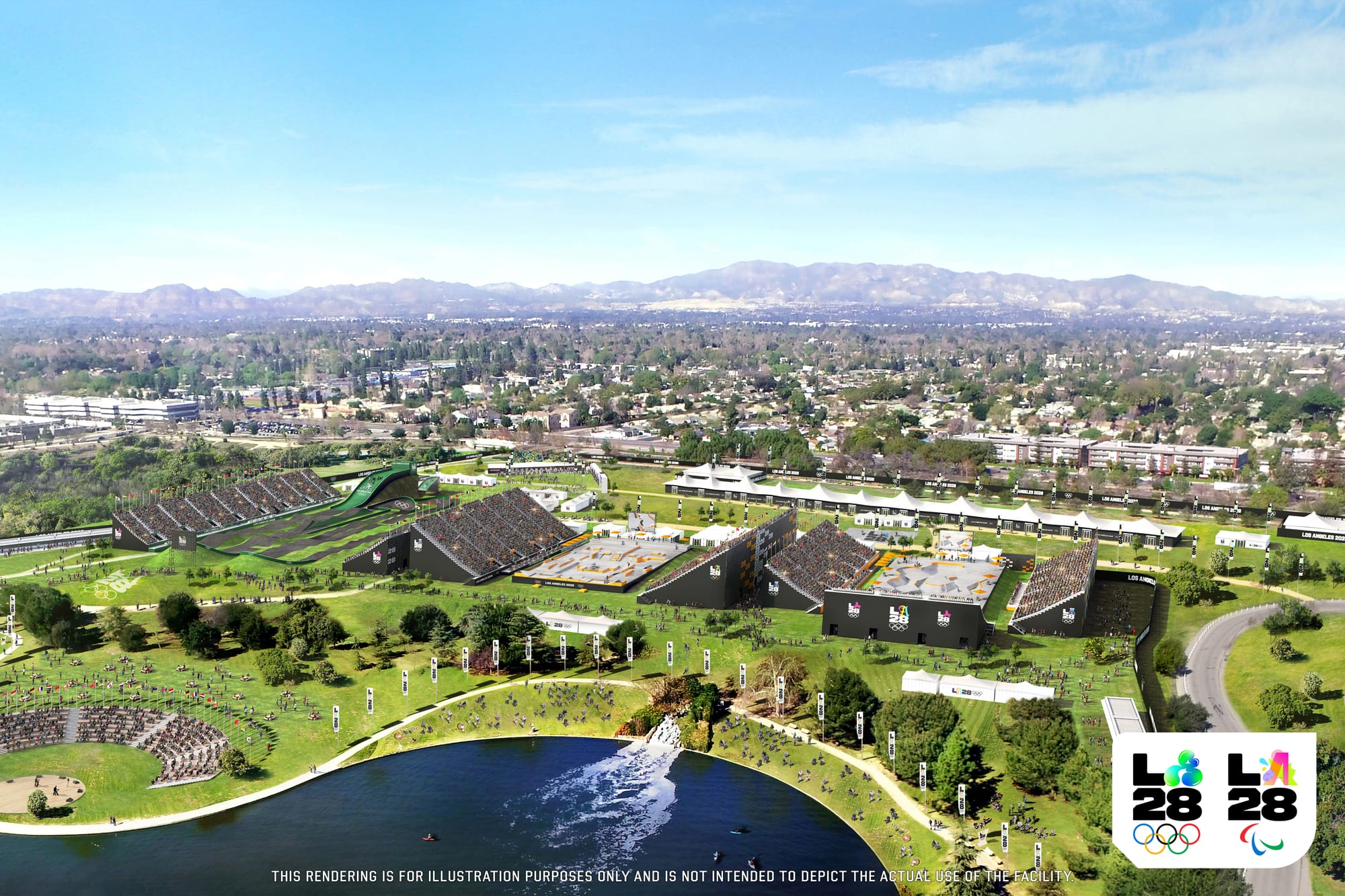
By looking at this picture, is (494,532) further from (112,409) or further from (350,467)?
(112,409)

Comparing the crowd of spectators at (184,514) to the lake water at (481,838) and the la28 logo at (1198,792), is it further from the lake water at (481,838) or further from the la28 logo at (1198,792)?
the la28 logo at (1198,792)

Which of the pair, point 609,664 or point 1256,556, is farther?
point 1256,556

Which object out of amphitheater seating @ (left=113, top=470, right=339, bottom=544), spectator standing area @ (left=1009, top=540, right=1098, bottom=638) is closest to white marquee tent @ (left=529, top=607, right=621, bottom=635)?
spectator standing area @ (left=1009, top=540, right=1098, bottom=638)

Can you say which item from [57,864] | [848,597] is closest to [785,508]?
[848,597]

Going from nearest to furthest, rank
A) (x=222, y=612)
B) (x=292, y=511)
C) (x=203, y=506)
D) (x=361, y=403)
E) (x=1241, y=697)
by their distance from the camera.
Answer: (x=1241, y=697)
(x=222, y=612)
(x=203, y=506)
(x=292, y=511)
(x=361, y=403)

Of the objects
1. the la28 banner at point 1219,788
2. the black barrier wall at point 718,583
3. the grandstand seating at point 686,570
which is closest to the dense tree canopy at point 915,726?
the la28 banner at point 1219,788

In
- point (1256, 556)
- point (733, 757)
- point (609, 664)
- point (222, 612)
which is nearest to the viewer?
point (733, 757)

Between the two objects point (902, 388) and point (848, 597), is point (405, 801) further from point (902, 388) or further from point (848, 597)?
point (902, 388)
